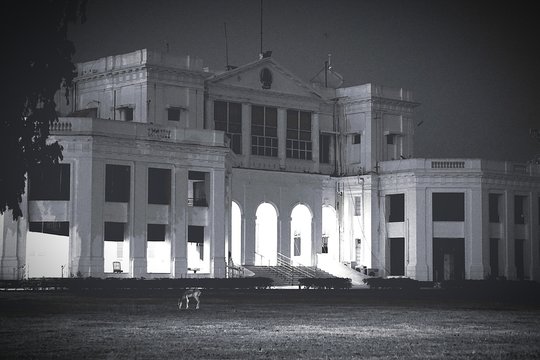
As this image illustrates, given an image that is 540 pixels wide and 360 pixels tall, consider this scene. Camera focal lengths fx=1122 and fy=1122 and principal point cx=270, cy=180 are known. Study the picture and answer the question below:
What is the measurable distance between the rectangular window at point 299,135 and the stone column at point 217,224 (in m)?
15.6

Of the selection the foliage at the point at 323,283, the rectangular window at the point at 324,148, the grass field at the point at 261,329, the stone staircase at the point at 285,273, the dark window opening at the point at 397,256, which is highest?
the rectangular window at the point at 324,148

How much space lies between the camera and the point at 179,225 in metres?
75.6

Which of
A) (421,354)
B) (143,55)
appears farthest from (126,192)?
(421,354)

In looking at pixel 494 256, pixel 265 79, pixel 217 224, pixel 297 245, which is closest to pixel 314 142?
pixel 265 79

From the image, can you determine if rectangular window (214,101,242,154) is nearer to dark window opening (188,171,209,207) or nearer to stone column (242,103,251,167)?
stone column (242,103,251,167)

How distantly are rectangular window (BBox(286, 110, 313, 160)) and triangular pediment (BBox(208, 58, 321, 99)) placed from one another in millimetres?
1790

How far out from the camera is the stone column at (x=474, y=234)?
3524 inches

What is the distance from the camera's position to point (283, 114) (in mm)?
91875

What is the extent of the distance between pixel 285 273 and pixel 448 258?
15324 mm

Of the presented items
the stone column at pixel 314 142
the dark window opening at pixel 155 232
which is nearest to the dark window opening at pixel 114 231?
the dark window opening at pixel 155 232

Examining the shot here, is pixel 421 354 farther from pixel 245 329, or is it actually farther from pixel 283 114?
pixel 283 114

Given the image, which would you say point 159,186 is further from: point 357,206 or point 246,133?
point 357,206

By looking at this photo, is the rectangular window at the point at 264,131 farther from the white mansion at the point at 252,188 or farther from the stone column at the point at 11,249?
the stone column at the point at 11,249

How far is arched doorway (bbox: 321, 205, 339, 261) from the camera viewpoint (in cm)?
9581
